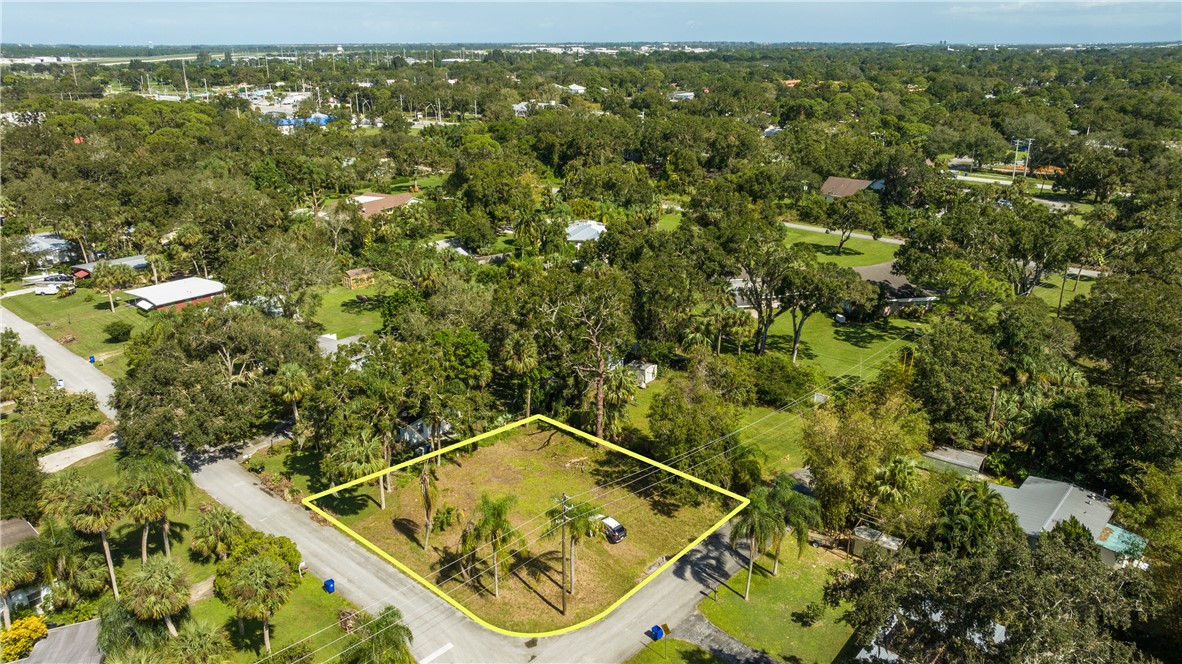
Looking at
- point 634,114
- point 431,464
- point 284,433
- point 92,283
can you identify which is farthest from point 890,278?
point 634,114

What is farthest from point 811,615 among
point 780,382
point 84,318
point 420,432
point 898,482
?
point 84,318

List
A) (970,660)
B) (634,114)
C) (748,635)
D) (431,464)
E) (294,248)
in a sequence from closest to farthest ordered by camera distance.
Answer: (970,660) < (748,635) < (431,464) < (294,248) < (634,114)

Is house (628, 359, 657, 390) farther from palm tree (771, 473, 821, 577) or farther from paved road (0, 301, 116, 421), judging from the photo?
paved road (0, 301, 116, 421)

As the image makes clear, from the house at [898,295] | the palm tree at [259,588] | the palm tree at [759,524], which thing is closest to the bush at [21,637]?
→ the palm tree at [259,588]

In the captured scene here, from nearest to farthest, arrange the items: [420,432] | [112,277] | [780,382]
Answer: [420,432] < [780,382] < [112,277]

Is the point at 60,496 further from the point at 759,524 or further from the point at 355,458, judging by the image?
the point at 759,524

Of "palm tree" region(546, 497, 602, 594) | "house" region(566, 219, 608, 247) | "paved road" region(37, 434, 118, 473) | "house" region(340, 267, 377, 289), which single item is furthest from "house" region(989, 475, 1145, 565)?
"house" region(340, 267, 377, 289)

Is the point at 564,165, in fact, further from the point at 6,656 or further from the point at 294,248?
the point at 6,656
